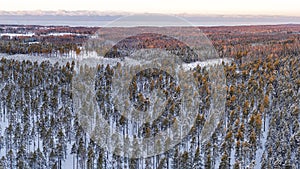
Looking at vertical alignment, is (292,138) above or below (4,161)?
above

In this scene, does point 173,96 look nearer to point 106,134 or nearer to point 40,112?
point 106,134

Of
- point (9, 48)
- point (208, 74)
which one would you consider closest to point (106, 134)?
point (208, 74)

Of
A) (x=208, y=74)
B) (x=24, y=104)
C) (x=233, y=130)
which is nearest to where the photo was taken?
(x=233, y=130)

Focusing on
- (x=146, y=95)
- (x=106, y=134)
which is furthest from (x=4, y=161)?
(x=146, y=95)

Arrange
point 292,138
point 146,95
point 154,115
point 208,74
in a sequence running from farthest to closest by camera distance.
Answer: point 208,74 < point 146,95 < point 154,115 < point 292,138

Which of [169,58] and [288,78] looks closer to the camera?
[288,78]

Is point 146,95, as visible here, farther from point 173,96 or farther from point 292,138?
point 292,138
